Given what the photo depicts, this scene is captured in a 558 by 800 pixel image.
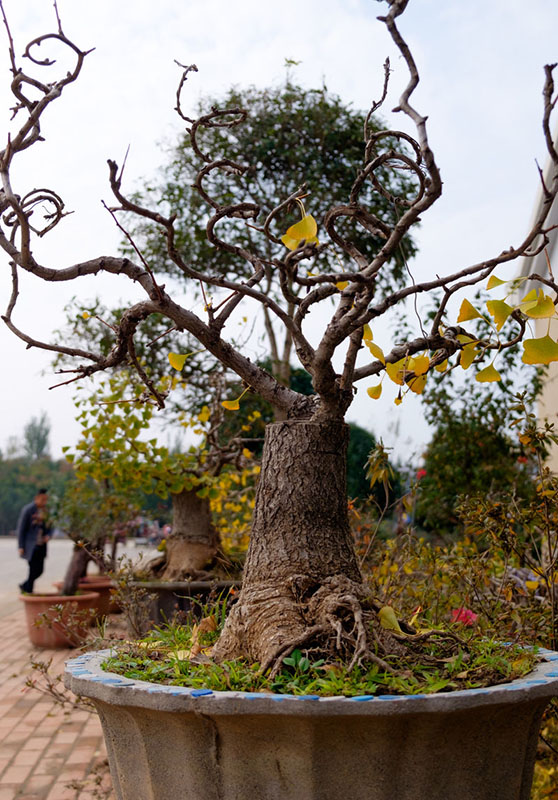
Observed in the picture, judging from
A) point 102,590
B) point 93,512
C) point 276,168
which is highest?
point 276,168

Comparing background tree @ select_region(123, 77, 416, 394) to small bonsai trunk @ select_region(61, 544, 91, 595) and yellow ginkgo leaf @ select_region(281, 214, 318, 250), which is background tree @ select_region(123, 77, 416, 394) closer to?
small bonsai trunk @ select_region(61, 544, 91, 595)

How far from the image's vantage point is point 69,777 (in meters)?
3.45

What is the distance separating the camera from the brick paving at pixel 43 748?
3285mm

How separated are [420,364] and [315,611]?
0.72 m

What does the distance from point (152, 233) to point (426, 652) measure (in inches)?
301

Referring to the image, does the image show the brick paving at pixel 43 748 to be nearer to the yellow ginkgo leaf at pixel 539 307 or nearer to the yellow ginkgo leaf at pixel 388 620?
the yellow ginkgo leaf at pixel 388 620

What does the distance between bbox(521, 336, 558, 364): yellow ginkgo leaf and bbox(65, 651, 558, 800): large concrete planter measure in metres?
0.71

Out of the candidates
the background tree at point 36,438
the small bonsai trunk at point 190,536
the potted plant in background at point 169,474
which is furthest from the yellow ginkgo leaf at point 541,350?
the background tree at point 36,438

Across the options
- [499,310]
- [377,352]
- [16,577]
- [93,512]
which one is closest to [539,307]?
[499,310]

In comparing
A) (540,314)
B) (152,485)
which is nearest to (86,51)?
(540,314)

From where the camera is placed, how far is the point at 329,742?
4.90 ft

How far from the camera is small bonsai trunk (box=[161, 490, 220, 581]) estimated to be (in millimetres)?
5086

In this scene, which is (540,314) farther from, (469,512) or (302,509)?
(469,512)

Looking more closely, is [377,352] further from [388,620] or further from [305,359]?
[388,620]
